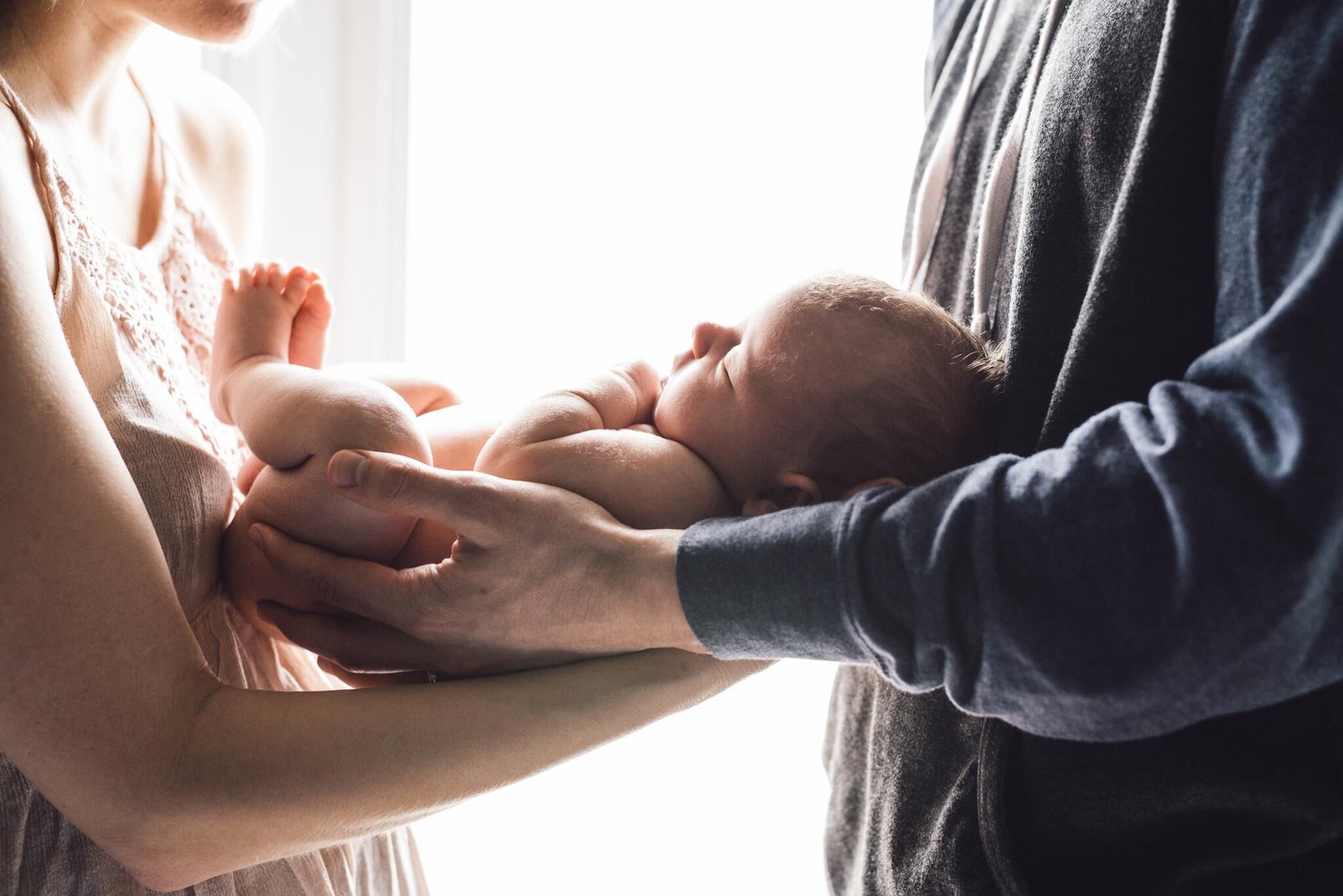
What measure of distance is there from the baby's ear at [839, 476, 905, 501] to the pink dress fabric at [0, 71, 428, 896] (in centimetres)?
64

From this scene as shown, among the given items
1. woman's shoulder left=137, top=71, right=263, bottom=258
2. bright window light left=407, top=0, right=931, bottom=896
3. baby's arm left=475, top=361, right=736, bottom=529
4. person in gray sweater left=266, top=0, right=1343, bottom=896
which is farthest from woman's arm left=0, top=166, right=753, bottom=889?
bright window light left=407, top=0, right=931, bottom=896

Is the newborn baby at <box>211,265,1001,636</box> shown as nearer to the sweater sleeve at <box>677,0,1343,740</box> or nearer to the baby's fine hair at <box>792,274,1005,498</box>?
the baby's fine hair at <box>792,274,1005,498</box>

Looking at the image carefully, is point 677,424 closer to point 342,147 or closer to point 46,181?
point 46,181

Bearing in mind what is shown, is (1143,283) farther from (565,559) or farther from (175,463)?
(175,463)

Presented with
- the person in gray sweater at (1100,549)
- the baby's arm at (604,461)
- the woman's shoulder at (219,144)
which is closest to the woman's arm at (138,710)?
the person in gray sweater at (1100,549)

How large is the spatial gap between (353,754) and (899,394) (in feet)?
2.07

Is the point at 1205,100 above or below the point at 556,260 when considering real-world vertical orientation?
above

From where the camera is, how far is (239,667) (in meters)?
0.97

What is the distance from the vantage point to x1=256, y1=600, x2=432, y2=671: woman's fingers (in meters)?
0.89

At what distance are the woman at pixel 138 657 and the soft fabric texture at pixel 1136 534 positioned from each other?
0.24 metres

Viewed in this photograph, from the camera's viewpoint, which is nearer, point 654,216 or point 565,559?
point 565,559

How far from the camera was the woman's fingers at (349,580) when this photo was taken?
2.78ft

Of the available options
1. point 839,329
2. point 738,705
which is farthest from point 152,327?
point 738,705

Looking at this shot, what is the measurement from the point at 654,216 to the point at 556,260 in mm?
238
